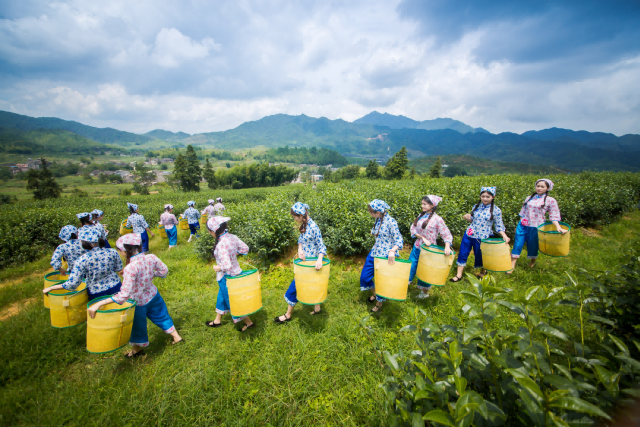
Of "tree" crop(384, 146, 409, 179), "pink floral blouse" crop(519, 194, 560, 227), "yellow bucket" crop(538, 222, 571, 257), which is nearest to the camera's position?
"yellow bucket" crop(538, 222, 571, 257)

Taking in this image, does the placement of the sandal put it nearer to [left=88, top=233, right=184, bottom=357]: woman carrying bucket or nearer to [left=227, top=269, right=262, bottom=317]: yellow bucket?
[left=227, top=269, right=262, bottom=317]: yellow bucket

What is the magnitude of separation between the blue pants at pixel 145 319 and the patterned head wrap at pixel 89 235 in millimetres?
1429

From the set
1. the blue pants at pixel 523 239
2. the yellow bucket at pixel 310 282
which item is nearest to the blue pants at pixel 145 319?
the yellow bucket at pixel 310 282

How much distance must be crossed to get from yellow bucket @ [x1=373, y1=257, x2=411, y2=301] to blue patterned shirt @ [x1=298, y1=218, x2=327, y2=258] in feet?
3.37

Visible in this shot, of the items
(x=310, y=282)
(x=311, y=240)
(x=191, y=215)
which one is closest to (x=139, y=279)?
(x=310, y=282)

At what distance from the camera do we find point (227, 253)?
383 cm

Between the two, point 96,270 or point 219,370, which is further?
point 96,270

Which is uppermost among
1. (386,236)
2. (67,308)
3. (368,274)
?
(386,236)

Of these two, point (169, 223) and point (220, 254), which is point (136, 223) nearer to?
point (169, 223)

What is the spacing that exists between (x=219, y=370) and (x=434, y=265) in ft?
12.9

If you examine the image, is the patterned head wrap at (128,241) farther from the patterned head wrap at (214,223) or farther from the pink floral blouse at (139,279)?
the patterned head wrap at (214,223)

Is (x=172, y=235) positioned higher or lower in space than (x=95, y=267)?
lower

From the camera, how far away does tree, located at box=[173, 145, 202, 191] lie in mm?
56356

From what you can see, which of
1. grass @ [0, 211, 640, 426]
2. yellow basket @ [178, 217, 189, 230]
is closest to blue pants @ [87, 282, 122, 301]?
grass @ [0, 211, 640, 426]
